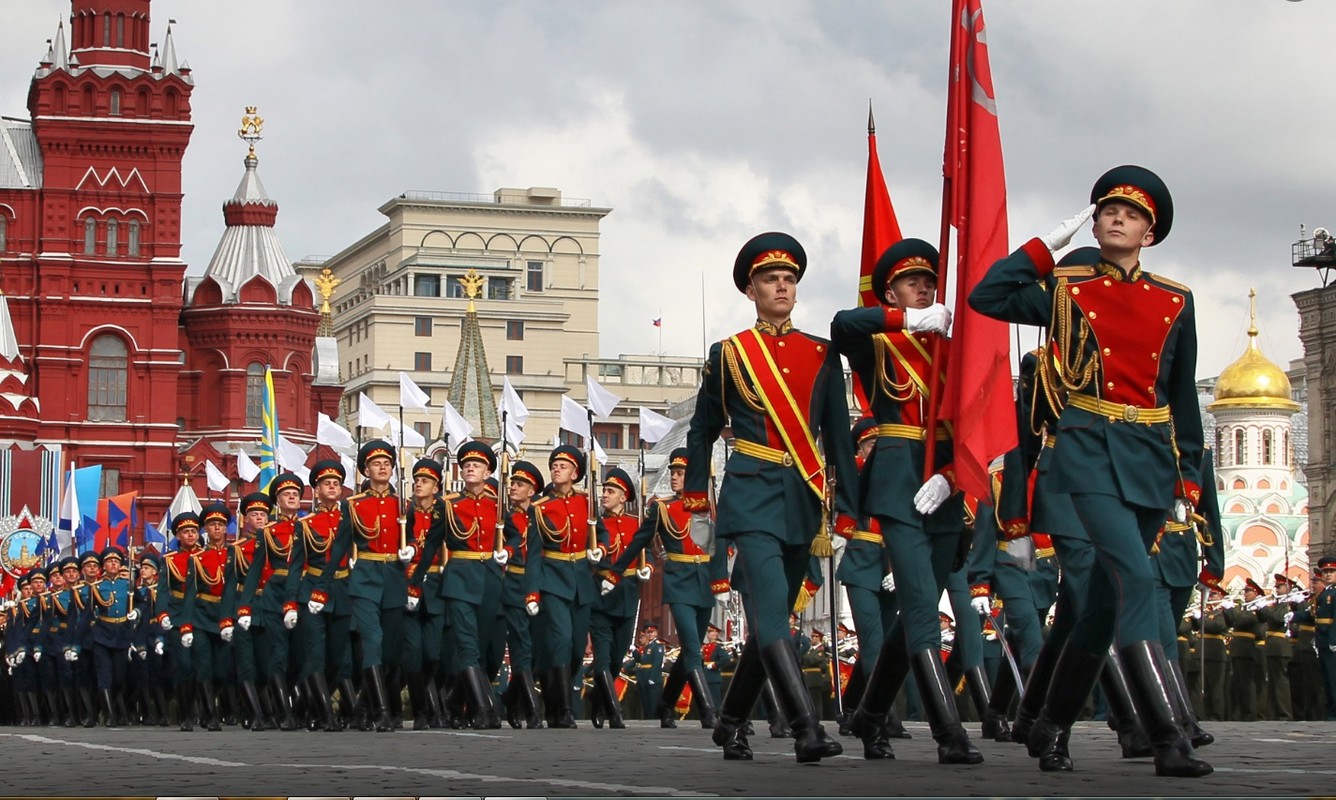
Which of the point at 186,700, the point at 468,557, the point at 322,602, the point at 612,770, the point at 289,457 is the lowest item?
the point at 186,700

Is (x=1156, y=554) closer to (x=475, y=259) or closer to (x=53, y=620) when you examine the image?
(x=53, y=620)

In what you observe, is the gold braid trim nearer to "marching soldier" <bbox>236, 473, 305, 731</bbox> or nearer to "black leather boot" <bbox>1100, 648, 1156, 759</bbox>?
"black leather boot" <bbox>1100, 648, 1156, 759</bbox>

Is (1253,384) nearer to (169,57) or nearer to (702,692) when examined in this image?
(169,57)

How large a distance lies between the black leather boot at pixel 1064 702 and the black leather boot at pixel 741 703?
1.51 meters

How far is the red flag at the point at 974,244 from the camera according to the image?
33.8 feet

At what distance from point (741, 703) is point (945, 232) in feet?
7.22

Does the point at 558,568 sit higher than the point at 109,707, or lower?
higher

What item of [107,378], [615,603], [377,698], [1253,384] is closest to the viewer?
[377,698]

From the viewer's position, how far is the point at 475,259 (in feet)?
484

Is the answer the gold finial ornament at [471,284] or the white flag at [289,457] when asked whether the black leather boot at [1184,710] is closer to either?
the white flag at [289,457]

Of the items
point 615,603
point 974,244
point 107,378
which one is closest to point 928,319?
point 974,244

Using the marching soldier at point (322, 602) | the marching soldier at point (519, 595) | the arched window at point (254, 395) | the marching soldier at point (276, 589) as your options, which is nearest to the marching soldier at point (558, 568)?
the marching soldier at point (519, 595)

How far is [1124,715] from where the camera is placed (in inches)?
387

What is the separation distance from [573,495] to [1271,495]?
98.6 meters
